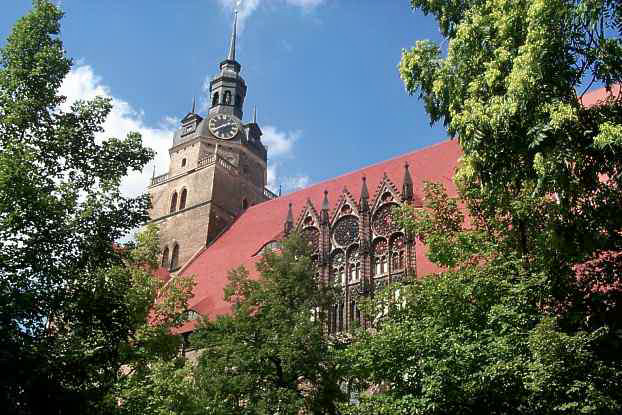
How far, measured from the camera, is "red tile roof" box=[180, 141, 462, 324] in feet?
85.6

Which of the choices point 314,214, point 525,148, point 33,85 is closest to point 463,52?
point 525,148

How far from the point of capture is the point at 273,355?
15.2 m

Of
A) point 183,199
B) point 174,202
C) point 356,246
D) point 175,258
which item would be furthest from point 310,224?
point 174,202

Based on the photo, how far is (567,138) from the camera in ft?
30.9

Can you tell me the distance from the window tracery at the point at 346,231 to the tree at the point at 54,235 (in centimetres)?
1298

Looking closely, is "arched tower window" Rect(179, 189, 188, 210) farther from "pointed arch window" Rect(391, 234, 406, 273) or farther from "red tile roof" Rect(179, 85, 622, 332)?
"pointed arch window" Rect(391, 234, 406, 273)

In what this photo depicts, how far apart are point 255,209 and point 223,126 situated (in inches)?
236

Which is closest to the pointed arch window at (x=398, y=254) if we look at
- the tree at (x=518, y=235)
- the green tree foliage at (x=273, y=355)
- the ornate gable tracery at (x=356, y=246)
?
the ornate gable tracery at (x=356, y=246)

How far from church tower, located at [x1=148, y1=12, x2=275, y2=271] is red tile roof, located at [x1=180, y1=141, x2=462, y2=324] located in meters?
1.41

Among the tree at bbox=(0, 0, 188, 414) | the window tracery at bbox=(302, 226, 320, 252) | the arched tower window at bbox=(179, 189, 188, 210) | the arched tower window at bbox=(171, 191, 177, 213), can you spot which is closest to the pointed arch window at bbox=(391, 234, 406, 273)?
the window tracery at bbox=(302, 226, 320, 252)

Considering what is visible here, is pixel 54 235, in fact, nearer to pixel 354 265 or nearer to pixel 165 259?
pixel 354 265

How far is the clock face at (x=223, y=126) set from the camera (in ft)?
124

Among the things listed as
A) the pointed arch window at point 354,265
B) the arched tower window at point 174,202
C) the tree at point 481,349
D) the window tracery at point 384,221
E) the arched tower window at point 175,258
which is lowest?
the tree at point 481,349

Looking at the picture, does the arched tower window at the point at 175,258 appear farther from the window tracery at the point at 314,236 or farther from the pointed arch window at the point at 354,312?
the pointed arch window at the point at 354,312
